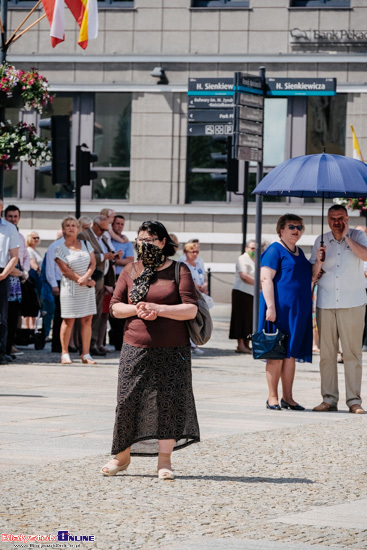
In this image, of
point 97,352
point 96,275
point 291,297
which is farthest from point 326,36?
point 291,297

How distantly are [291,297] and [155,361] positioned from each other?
398 cm

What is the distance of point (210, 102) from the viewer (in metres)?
20.9

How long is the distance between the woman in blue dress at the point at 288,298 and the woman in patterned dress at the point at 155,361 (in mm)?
3766

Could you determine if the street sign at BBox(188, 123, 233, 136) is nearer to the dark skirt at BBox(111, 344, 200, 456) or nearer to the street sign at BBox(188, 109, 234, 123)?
the street sign at BBox(188, 109, 234, 123)

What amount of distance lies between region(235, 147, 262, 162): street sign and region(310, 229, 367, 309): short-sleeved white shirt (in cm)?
661

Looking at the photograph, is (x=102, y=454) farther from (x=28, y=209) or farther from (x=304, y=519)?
(x=28, y=209)

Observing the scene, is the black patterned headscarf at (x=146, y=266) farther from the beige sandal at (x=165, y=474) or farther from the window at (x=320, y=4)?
the window at (x=320, y=4)

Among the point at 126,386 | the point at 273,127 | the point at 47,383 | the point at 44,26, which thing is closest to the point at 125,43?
the point at 44,26

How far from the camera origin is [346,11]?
3030cm

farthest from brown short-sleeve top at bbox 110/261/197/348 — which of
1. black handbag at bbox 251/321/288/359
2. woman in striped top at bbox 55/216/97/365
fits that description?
woman in striped top at bbox 55/216/97/365

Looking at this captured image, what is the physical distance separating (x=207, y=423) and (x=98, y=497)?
147 inches

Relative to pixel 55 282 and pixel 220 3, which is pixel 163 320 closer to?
pixel 55 282

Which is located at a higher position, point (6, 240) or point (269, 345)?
point (6, 240)

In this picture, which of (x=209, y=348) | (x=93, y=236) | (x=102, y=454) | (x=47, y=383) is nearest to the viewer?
(x=102, y=454)
